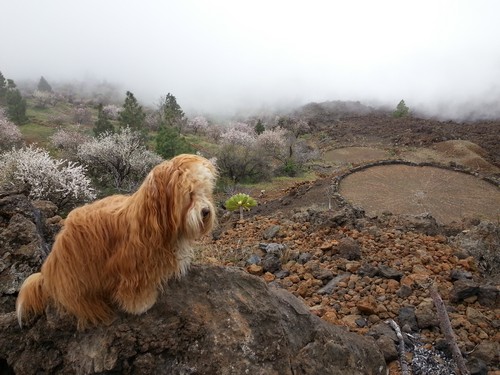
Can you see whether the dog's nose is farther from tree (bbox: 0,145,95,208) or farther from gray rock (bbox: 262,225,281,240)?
tree (bbox: 0,145,95,208)

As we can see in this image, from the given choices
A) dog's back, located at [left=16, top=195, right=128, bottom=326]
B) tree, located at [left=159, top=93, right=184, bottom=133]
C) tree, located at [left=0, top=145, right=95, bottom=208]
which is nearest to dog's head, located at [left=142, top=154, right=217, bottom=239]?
dog's back, located at [left=16, top=195, right=128, bottom=326]

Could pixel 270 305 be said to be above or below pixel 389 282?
above

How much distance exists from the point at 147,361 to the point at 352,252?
4.82m

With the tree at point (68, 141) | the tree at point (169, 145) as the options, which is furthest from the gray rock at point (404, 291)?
the tree at point (68, 141)

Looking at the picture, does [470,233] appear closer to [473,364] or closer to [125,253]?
[473,364]


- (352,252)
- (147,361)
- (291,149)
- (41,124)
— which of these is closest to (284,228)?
(352,252)

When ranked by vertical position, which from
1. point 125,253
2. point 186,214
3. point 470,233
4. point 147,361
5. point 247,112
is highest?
point 186,214

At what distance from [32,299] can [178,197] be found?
1.53m

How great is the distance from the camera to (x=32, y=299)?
9.45ft

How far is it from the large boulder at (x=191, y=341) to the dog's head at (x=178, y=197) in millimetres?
710

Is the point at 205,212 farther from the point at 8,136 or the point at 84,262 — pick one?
the point at 8,136

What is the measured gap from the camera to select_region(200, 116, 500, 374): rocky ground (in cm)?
444

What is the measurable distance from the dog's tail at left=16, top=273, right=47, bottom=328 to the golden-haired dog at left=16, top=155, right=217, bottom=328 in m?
0.11

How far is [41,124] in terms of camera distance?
3869 centimetres
